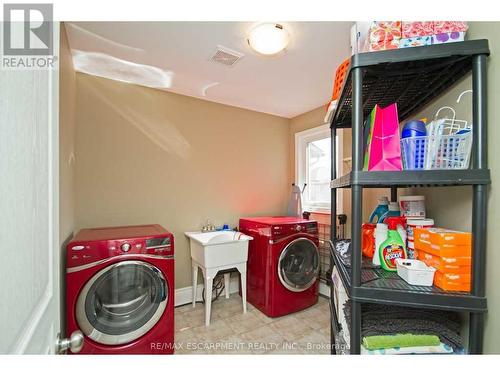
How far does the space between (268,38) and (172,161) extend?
158 centimetres

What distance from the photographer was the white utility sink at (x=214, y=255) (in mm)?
2182

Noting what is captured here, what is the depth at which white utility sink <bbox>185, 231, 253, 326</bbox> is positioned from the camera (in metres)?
2.18

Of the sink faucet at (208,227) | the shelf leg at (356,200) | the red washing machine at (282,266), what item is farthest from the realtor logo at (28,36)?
the sink faucet at (208,227)

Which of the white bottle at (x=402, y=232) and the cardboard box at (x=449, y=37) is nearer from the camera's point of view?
the cardboard box at (x=449, y=37)

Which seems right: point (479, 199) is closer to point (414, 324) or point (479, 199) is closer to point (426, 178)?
point (426, 178)

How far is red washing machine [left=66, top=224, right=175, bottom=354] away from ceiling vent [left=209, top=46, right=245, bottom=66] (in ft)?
4.82

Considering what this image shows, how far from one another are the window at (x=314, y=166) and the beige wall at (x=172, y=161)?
0.30 m

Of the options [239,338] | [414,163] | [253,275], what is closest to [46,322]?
[414,163]

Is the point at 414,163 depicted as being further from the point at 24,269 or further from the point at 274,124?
the point at 274,124

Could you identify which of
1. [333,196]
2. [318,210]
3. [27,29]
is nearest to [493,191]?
[333,196]

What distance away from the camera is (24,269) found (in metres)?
0.49

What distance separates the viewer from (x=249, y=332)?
208 cm

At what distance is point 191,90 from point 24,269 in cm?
235

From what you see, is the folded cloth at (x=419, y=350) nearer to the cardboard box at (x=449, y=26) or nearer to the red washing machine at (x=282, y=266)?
the cardboard box at (x=449, y=26)
